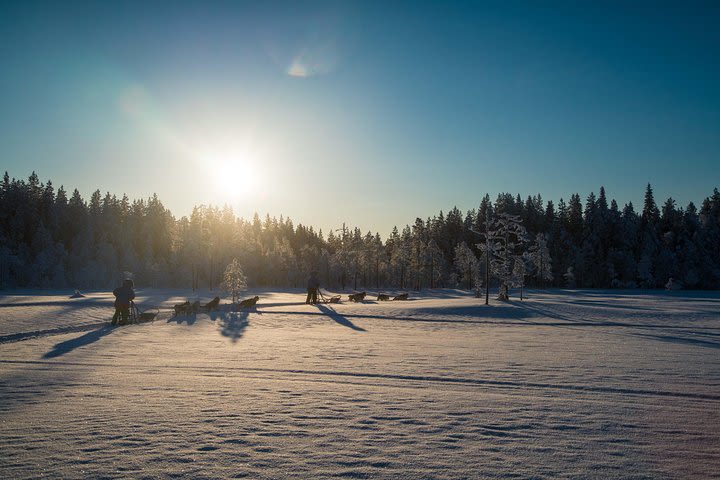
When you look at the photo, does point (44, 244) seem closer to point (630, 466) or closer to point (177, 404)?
point (177, 404)

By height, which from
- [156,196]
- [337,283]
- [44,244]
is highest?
[156,196]

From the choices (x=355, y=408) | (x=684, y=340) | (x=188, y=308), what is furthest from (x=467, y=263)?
(x=355, y=408)

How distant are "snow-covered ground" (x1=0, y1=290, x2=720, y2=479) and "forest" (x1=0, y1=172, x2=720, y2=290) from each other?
74.2m

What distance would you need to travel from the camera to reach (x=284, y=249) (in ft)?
392

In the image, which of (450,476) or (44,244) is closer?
(450,476)

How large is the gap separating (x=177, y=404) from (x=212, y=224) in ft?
326

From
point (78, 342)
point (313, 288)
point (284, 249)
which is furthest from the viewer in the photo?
point (284, 249)

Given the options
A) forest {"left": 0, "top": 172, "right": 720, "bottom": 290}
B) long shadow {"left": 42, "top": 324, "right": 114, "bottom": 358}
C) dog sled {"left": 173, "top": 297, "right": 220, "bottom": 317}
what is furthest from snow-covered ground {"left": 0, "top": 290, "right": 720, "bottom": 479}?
forest {"left": 0, "top": 172, "right": 720, "bottom": 290}

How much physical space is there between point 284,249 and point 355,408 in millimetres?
114335

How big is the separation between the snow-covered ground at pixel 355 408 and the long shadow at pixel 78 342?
0.22 feet

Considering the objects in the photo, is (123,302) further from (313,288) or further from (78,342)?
(313,288)

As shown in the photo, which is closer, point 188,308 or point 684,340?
point 684,340

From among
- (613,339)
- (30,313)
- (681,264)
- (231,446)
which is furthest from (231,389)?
(681,264)

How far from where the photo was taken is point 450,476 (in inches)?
184
